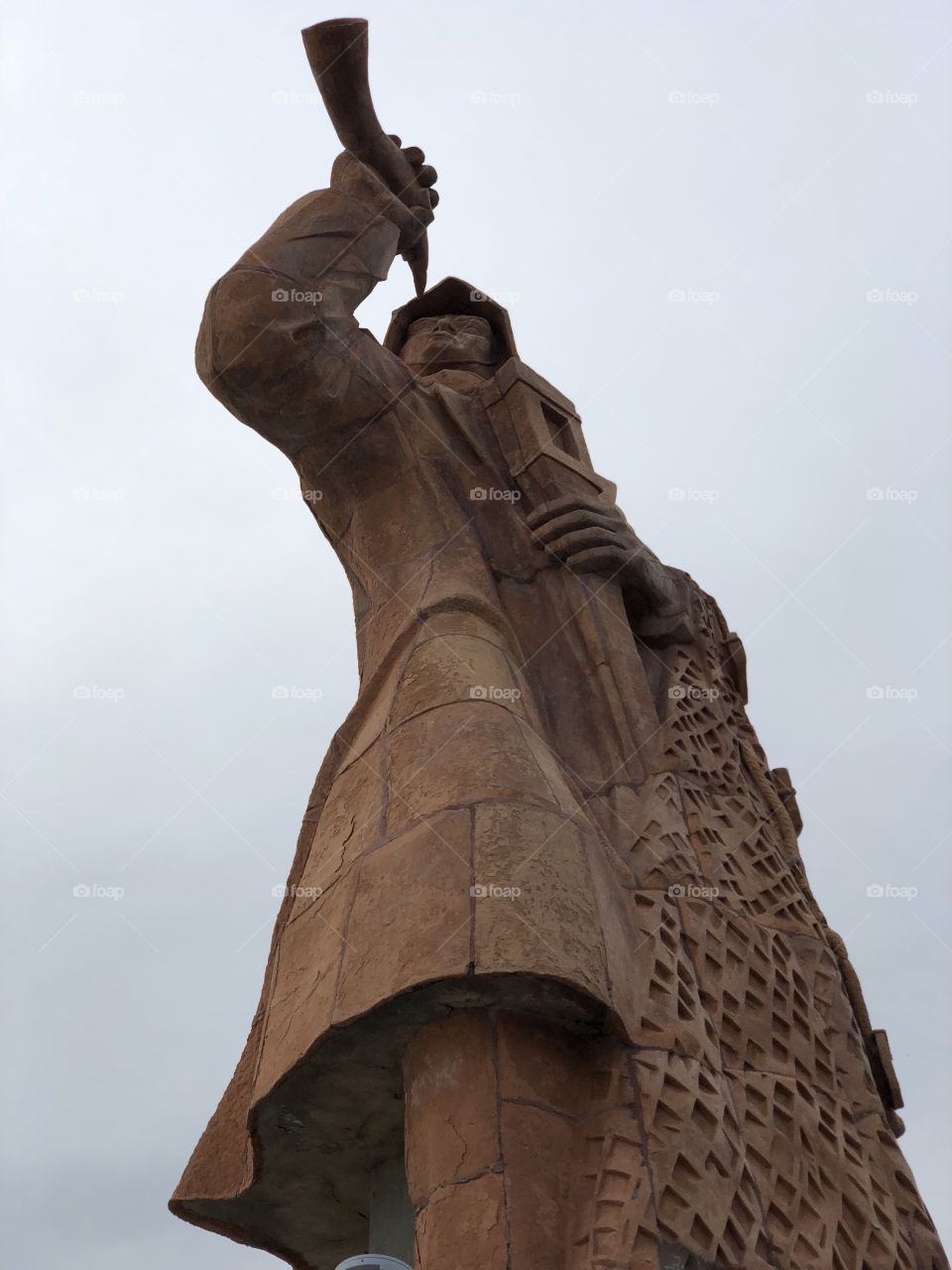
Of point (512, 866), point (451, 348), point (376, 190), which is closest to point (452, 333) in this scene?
point (451, 348)

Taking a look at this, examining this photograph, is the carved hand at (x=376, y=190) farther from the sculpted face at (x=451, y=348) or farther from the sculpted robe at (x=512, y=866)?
the sculpted face at (x=451, y=348)

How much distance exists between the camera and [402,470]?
14.3 feet

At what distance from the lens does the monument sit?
2.79 metres

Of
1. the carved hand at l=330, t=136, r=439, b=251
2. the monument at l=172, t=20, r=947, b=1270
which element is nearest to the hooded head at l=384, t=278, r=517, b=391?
the monument at l=172, t=20, r=947, b=1270

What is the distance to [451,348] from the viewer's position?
5500mm

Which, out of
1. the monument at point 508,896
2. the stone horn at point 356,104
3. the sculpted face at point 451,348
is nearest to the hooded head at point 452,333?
the sculpted face at point 451,348

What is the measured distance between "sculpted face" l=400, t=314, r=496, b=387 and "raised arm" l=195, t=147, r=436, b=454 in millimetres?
1058

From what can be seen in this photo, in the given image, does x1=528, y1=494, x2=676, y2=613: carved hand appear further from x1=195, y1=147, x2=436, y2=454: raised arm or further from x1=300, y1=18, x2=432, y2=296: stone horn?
x1=300, y1=18, x2=432, y2=296: stone horn

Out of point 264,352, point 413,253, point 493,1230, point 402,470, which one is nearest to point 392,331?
point 413,253

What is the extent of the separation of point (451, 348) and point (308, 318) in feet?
5.55

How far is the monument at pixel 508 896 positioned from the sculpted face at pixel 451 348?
0.44m

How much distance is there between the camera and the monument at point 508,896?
9.16 ft

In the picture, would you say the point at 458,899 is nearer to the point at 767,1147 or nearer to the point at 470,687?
the point at 470,687

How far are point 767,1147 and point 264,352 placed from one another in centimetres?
262
